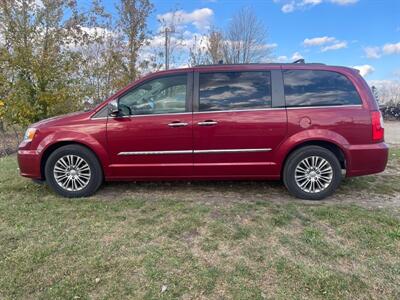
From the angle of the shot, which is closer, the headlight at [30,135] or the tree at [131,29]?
the headlight at [30,135]

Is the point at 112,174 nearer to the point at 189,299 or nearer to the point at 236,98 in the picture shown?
the point at 236,98

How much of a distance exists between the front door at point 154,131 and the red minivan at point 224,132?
14 mm

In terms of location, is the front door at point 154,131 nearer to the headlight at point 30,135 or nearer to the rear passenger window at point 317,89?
the headlight at point 30,135

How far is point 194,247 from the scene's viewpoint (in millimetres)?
2885

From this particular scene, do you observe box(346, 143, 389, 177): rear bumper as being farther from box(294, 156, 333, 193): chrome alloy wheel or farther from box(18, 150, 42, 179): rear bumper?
box(18, 150, 42, 179): rear bumper

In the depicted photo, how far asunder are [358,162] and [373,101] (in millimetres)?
851

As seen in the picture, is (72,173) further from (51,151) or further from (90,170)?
(51,151)

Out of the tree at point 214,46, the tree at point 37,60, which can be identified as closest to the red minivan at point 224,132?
the tree at point 37,60

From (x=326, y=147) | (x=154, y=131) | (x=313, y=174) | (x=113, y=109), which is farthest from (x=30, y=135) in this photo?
A: (x=326, y=147)

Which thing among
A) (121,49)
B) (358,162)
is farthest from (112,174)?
(121,49)

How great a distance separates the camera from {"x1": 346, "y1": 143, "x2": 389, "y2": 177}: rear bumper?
396 cm

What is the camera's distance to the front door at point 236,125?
4.01 metres

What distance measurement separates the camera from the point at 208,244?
9.62ft

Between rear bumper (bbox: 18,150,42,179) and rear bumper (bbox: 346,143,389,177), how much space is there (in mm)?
4262
